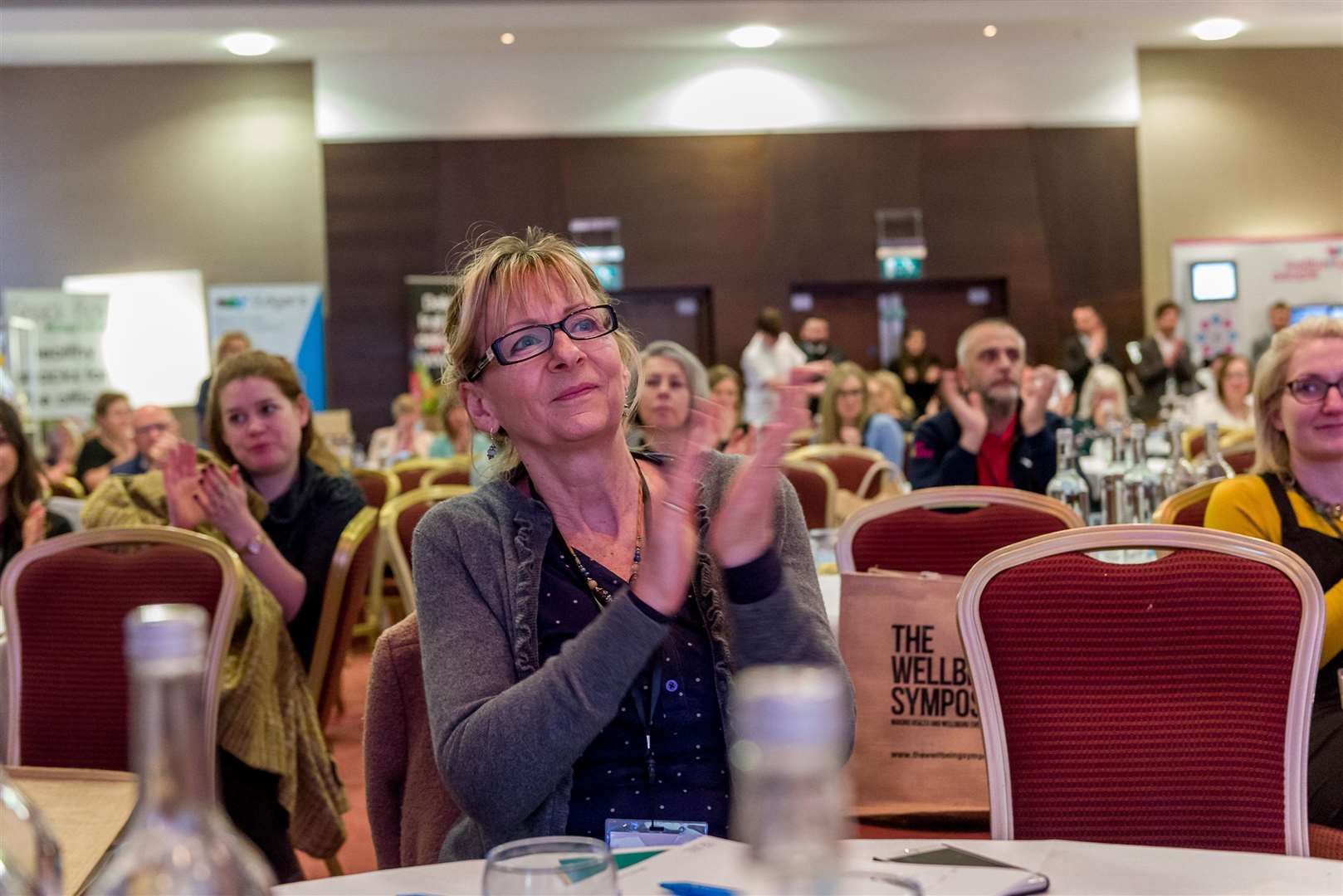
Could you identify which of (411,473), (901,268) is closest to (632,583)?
(411,473)

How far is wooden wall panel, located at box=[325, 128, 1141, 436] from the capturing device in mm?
12609

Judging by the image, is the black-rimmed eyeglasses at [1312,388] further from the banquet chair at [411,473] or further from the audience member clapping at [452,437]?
the audience member clapping at [452,437]

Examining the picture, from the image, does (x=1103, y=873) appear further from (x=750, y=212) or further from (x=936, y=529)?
(x=750, y=212)

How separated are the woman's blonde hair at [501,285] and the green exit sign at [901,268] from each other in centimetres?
1137

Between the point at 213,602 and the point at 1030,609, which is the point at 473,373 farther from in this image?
the point at 213,602

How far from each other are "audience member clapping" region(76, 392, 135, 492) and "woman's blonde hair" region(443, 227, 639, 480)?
6942 mm

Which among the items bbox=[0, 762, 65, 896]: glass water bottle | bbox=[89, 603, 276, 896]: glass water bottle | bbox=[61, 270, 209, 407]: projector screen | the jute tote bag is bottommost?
the jute tote bag

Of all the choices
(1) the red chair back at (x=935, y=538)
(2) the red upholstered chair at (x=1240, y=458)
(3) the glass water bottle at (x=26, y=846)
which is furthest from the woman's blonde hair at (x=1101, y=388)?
(3) the glass water bottle at (x=26, y=846)

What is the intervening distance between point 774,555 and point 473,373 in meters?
A: 0.52

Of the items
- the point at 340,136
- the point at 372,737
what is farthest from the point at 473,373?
the point at 340,136

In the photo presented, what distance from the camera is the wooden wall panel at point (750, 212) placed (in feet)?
41.4

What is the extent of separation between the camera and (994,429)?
447 cm

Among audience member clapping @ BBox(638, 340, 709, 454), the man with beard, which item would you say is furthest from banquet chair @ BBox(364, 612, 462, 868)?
the man with beard

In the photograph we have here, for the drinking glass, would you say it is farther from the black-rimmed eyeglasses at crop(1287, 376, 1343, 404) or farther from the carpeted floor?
the black-rimmed eyeglasses at crop(1287, 376, 1343, 404)
